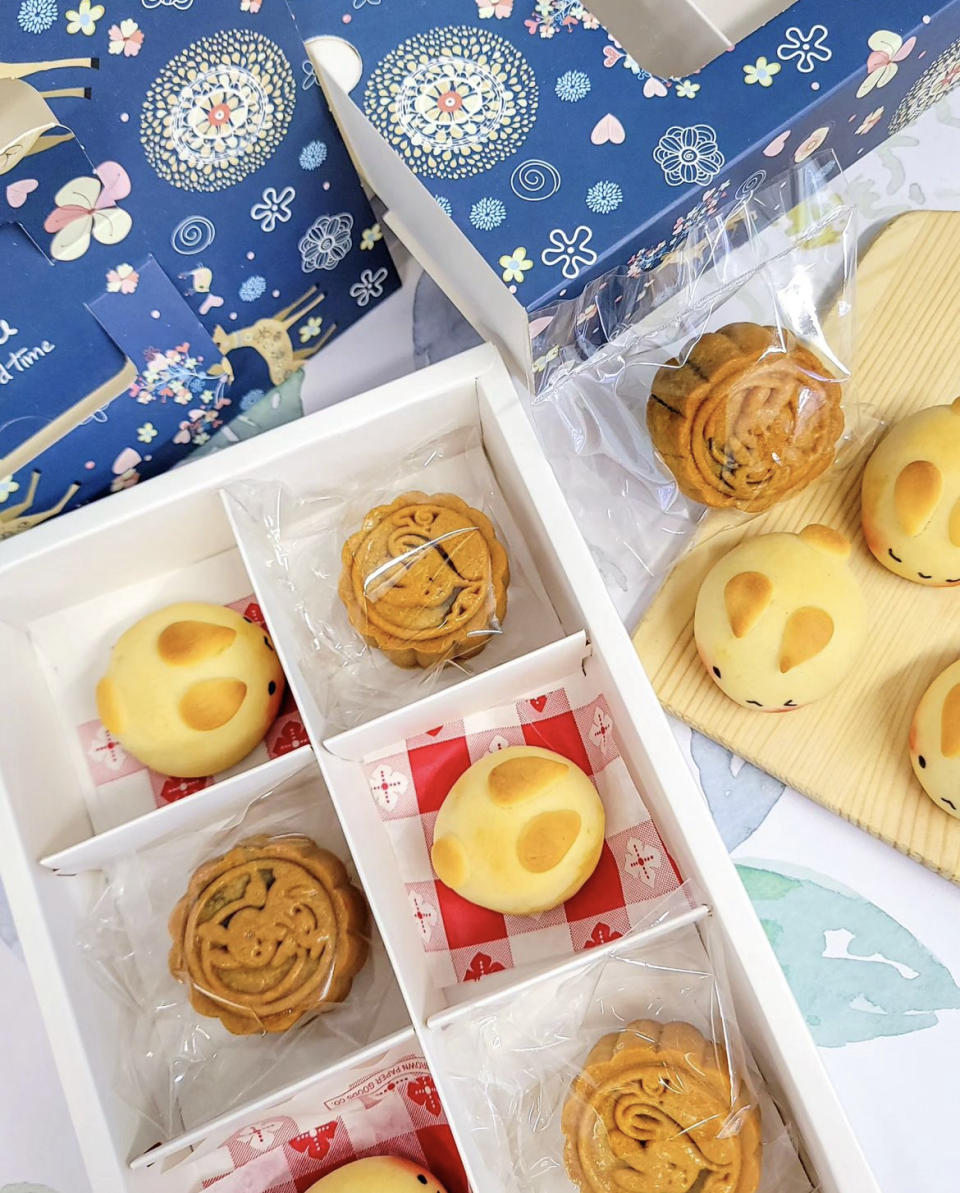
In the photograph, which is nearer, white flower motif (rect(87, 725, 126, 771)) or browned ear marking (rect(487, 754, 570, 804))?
browned ear marking (rect(487, 754, 570, 804))

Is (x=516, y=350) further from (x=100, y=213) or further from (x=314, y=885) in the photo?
(x=314, y=885)

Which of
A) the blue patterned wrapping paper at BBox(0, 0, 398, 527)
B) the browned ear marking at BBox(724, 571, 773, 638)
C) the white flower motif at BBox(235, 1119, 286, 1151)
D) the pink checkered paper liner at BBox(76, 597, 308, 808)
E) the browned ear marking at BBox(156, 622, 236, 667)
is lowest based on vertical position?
the white flower motif at BBox(235, 1119, 286, 1151)

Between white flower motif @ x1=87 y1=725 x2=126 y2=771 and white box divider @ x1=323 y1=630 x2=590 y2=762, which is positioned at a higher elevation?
white flower motif @ x1=87 y1=725 x2=126 y2=771

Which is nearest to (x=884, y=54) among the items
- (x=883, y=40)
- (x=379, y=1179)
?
(x=883, y=40)

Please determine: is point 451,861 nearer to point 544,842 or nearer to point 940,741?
point 544,842

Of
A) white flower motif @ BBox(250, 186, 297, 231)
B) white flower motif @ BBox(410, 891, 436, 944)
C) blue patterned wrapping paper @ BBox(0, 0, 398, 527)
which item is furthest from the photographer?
white flower motif @ BBox(410, 891, 436, 944)

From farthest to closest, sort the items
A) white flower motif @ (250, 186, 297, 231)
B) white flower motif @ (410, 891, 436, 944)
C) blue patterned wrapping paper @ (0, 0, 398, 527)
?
white flower motif @ (410, 891, 436, 944) < white flower motif @ (250, 186, 297, 231) < blue patterned wrapping paper @ (0, 0, 398, 527)

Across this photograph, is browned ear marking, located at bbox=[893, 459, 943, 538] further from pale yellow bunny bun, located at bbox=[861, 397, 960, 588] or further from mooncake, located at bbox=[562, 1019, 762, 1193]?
mooncake, located at bbox=[562, 1019, 762, 1193]

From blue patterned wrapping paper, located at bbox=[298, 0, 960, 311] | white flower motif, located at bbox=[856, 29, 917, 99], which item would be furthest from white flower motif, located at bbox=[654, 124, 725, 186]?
white flower motif, located at bbox=[856, 29, 917, 99]
